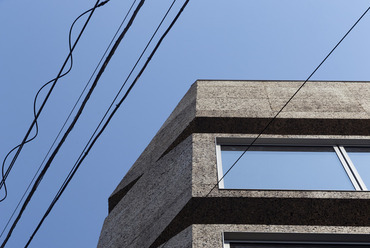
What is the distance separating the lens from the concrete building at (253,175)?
21.0 feet

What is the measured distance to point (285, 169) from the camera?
7.77 meters

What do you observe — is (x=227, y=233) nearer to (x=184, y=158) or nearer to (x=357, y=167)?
(x=184, y=158)

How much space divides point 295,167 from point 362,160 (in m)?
1.23

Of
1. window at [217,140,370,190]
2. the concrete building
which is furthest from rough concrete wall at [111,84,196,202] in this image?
window at [217,140,370,190]

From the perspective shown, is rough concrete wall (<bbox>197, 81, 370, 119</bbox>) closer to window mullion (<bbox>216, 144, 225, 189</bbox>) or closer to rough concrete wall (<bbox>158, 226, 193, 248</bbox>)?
window mullion (<bbox>216, 144, 225, 189</bbox>)

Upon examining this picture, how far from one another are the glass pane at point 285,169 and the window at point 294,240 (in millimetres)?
1053

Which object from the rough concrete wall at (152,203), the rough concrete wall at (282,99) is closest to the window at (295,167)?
the rough concrete wall at (152,203)

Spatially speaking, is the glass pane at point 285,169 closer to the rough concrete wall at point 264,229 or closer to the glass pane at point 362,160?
the glass pane at point 362,160

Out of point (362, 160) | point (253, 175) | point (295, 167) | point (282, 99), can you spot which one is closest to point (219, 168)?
point (253, 175)

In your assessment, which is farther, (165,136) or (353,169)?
(165,136)

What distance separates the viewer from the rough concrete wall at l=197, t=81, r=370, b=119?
9305 mm

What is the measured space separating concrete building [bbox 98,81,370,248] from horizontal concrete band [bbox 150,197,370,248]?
1 cm

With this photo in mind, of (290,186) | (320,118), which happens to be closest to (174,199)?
(290,186)

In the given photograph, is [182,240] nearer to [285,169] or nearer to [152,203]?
[152,203]
